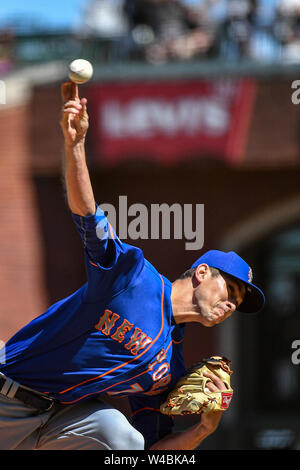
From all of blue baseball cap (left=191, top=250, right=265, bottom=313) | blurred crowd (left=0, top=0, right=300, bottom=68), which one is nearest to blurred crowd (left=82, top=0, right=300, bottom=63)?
blurred crowd (left=0, top=0, right=300, bottom=68)

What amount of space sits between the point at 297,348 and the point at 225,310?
6466 mm

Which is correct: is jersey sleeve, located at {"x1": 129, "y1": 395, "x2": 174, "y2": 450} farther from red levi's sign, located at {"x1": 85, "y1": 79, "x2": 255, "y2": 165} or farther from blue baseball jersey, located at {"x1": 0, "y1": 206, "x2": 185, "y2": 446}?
red levi's sign, located at {"x1": 85, "y1": 79, "x2": 255, "y2": 165}

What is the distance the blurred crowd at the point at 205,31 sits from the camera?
9.47 meters

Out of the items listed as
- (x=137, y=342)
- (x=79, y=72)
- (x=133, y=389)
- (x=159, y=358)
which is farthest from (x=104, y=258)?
(x=79, y=72)

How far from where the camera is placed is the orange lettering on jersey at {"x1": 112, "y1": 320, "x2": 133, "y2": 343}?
11.4 ft

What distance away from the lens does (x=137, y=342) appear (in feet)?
11.6

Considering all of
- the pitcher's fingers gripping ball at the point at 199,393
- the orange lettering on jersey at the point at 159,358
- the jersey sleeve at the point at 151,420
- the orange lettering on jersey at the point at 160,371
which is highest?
the orange lettering on jersey at the point at 159,358

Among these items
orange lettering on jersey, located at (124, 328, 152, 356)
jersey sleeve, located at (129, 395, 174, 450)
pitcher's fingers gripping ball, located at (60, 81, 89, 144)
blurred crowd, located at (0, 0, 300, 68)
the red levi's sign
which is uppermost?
blurred crowd, located at (0, 0, 300, 68)

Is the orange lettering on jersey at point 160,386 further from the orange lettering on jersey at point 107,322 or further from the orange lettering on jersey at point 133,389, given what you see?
the orange lettering on jersey at point 107,322

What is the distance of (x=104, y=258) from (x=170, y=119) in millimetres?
6087

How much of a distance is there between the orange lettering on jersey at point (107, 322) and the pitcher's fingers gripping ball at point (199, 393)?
1.74 ft

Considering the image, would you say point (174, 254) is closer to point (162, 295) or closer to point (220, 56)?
point (220, 56)

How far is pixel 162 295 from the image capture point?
3635 millimetres

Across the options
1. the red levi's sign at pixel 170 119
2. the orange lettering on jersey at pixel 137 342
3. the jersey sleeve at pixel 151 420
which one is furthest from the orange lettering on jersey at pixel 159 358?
the red levi's sign at pixel 170 119
